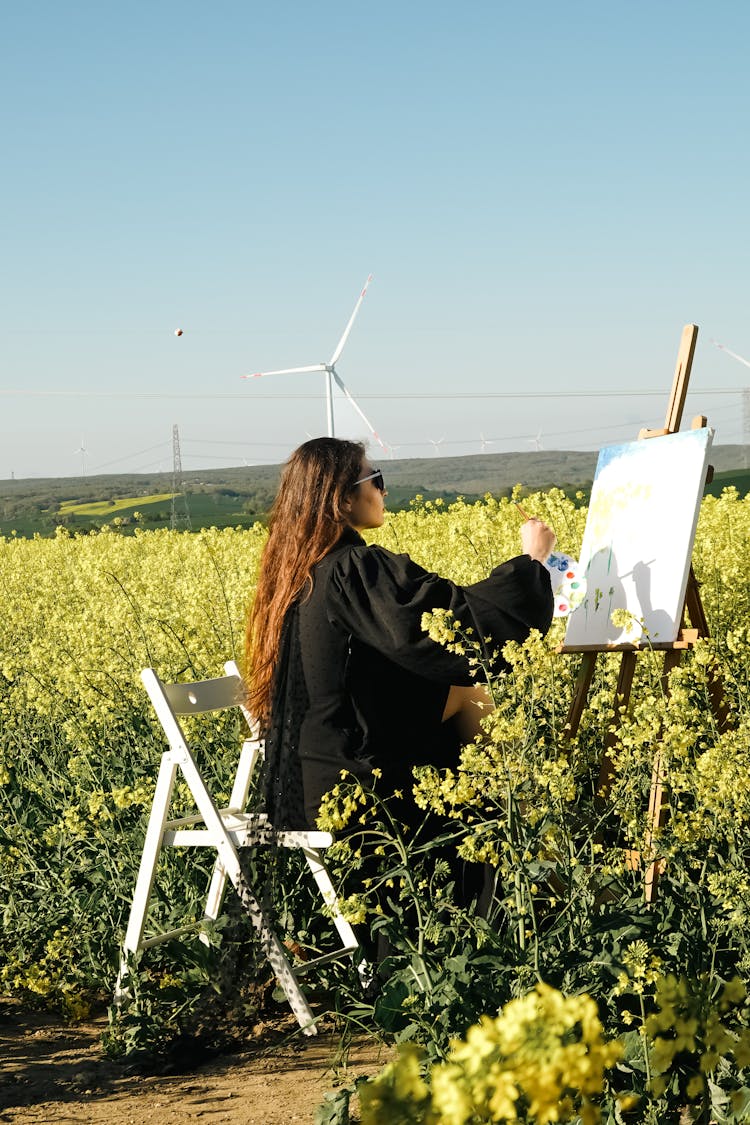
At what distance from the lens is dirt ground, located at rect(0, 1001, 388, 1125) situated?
3143 millimetres

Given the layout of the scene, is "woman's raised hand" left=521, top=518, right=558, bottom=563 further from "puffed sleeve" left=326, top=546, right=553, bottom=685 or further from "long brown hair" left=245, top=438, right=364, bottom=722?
"long brown hair" left=245, top=438, right=364, bottom=722

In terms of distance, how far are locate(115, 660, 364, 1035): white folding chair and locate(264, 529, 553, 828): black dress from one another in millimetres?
113

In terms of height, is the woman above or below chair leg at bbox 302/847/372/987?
above

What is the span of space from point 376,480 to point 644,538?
37.8 inches

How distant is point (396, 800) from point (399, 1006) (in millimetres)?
855

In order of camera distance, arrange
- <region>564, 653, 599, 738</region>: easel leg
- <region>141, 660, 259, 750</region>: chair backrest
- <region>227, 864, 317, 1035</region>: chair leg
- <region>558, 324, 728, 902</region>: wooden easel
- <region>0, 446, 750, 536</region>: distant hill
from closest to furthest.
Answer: <region>227, 864, 317, 1035</region>: chair leg
<region>141, 660, 259, 750</region>: chair backrest
<region>558, 324, 728, 902</region>: wooden easel
<region>564, 653, 599, 738</region>: easel leg
<region>0, 446, 750, 536</region>: distant hill

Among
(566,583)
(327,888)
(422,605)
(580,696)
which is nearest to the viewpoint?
(422,605)

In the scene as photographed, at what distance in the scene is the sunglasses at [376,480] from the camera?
391 centimetres

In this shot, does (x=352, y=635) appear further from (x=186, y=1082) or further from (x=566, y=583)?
(x=186, y=1082)

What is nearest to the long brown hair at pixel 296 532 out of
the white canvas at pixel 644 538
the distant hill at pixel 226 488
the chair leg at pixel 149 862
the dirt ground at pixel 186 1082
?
the chair leg at pixel 149 862

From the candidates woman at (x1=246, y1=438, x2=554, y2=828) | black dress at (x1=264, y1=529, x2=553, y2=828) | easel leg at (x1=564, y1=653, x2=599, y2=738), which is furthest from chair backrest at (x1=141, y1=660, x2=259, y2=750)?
easel leg at (x1=564, y1=653, x2=599, y2=738)

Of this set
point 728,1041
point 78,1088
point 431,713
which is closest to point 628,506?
point 431,713

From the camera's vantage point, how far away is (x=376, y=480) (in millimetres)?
3957

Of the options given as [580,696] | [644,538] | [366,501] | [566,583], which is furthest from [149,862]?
[644,538]
